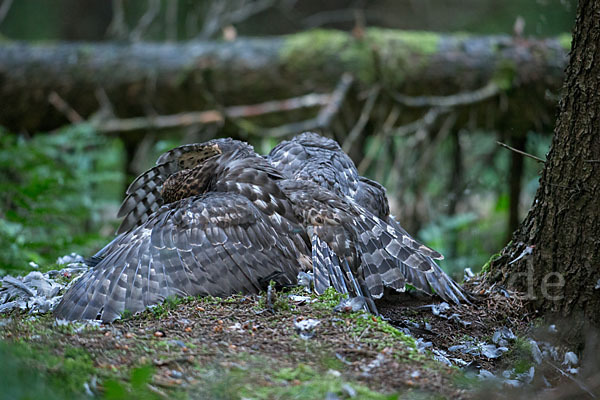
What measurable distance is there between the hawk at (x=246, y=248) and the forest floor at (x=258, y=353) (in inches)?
6.9

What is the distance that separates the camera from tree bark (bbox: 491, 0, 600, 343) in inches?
132

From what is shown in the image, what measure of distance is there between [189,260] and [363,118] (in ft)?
13.0

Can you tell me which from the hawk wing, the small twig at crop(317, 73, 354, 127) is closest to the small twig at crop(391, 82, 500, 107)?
the small twig at crop(317, 73, 354, 127)

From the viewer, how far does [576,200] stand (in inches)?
136

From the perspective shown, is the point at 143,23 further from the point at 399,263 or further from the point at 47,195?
the point at 399,263

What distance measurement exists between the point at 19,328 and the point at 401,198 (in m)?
5.02

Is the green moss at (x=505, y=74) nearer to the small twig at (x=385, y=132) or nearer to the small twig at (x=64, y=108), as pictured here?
the small twig at (x=385, y=132)

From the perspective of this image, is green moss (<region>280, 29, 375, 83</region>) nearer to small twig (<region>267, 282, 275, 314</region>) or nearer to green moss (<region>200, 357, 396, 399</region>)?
small twig (<region>267, 282, 275, 314</region>)

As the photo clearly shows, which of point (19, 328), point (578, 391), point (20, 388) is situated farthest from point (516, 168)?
point (20, 388)

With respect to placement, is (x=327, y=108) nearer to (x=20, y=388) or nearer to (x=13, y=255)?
(x=13, y=255)

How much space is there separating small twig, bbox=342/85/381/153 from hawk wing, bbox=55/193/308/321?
3.26 meters

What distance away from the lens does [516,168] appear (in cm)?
784

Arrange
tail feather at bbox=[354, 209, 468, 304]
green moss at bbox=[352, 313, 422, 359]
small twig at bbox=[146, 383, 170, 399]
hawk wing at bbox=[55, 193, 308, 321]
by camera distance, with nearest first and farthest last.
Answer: small twig at bbox=[146, 383, 170, 399], green moss at bbox=[352, 313, 422, 359], hawk wing at bbox=[55, 193, 308, 321], tail feather at bbox=[354, 209, 468, 304]

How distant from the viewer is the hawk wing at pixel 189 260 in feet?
11.3
